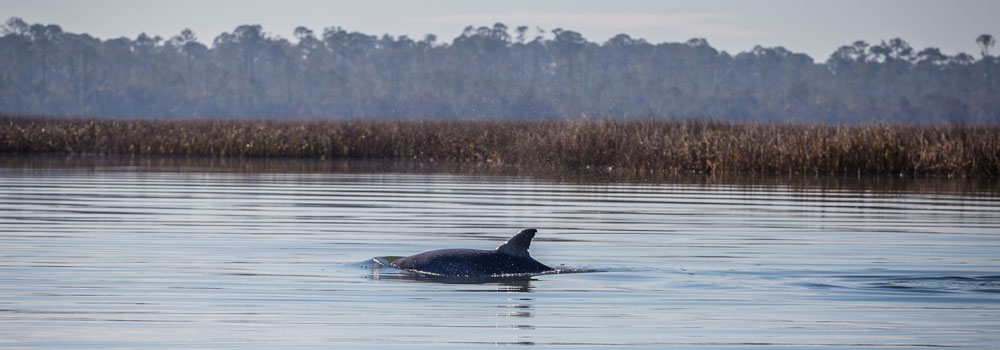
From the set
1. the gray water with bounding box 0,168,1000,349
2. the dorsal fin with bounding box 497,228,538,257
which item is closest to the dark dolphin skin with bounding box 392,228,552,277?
the dorsal fin with bounding box 497,228,538,257

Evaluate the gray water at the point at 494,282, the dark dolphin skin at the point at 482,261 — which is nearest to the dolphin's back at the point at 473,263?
the dark dolphin skin at the point at 482,261

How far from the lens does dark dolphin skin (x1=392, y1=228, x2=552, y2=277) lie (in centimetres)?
1275

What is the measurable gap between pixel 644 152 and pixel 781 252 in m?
24.1

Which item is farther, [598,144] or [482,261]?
[598,144]

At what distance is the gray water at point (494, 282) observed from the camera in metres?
9.66

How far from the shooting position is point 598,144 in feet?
135

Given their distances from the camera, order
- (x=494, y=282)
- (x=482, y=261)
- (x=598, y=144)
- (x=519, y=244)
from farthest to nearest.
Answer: (x=598, y=144)
(x=482, y=261)
(x=519, y=244)
(x=494, y=282)

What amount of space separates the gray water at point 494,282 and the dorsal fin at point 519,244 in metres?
0.31

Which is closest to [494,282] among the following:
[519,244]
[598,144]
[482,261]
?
[482,261]

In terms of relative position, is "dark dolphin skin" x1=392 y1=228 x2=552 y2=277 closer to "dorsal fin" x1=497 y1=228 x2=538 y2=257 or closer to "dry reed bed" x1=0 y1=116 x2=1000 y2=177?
"dorsal fin" x1=497 y1=228 x2=538 y2=257

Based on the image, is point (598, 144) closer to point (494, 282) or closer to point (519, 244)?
point (519, 244)

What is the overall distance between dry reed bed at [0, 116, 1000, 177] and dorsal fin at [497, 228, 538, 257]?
25.5 metres

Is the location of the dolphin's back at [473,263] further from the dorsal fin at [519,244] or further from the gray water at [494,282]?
the gray water at [494,282]

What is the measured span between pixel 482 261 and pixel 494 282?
12.3 inches
